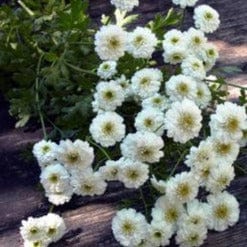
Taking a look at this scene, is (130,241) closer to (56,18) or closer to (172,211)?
Result: (172,211)

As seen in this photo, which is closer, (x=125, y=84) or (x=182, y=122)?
(x=182, y=122)

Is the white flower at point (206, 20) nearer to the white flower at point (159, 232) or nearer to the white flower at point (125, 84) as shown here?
the white flower at point (125, 84)

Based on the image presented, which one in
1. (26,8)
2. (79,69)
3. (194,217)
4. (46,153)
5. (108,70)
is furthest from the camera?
(26,8)

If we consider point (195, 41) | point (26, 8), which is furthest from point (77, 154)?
point (26, 8)

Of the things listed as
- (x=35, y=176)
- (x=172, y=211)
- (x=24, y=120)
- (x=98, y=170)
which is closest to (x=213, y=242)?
(x=172, y=211)

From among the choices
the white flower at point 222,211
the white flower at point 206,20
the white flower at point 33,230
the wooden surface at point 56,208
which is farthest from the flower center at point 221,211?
the white flower at point 206,20

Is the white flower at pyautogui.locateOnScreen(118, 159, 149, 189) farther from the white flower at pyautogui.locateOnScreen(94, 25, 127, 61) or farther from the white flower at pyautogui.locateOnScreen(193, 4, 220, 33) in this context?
the white flower at pyautogui.locateOnScreen(193, 4, 220, 33)

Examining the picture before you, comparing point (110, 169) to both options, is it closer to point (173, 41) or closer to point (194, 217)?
point (194, 217)
